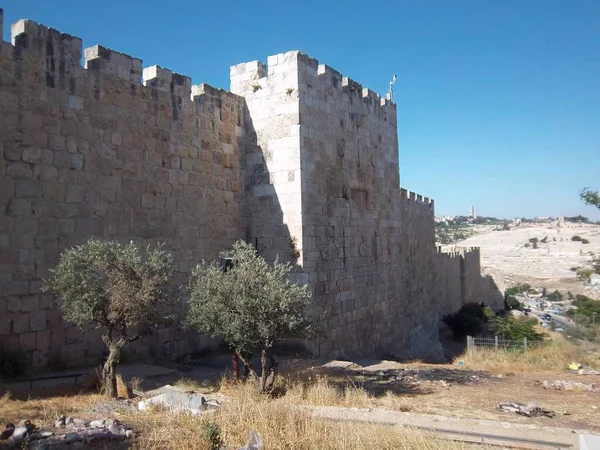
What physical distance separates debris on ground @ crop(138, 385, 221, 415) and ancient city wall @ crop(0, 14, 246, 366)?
Answer: 6.33 ft

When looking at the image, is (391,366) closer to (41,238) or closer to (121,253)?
(121,253)

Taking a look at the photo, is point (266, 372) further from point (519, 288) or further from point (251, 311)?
point (519, 288)

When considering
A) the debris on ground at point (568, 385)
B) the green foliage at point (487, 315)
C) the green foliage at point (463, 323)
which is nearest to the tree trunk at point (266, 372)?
the debris on ground at point (568, 385)

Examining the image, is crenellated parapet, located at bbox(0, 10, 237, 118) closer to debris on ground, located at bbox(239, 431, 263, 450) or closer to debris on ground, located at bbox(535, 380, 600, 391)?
debris on ground, located at bbox(239, 431, 263, 450)

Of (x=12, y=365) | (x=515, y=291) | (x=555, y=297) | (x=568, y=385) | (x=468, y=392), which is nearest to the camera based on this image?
(x=12, y=365)

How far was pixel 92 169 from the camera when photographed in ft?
24.6

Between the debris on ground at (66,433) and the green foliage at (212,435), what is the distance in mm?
748

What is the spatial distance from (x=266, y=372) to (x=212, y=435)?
216cm

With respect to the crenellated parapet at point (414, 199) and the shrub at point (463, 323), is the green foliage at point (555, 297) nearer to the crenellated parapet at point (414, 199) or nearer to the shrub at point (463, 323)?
the shrub at point (463, 323)

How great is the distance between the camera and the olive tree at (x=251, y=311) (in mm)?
6340

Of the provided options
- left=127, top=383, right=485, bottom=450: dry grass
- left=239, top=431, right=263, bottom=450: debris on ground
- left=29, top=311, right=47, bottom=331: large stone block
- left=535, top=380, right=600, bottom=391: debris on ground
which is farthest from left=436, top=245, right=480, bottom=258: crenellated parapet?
left=239, top=431, right=263, bottom=450: debris on ground

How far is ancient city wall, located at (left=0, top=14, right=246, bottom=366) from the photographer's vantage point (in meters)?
6.58

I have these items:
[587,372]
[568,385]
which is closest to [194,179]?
[568,385]

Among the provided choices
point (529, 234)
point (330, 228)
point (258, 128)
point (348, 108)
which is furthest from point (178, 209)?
point (529, 234)
